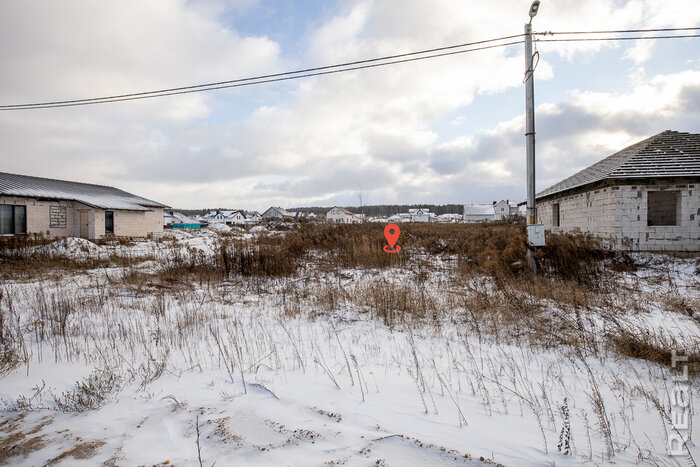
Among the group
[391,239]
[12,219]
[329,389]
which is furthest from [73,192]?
[329,389]

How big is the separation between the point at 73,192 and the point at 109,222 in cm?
342

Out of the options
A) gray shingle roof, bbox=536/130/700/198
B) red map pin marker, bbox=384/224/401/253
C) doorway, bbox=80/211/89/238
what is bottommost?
red map pin marker, bbox=384/224/401/253

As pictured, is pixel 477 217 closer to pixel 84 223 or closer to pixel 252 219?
pixel 252 219

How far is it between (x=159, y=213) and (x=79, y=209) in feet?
20.5

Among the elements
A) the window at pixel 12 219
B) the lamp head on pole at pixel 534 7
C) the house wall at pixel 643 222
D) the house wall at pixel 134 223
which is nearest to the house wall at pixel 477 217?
the house wall at pixel 643 222

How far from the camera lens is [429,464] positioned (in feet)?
6.13

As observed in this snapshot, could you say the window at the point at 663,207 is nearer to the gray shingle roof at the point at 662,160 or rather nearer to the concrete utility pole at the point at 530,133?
the gray shingle roof at the point at 662,160

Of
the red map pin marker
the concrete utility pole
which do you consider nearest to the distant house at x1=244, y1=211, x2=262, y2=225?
the red map pin marker

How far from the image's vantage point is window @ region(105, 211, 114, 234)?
2286 cm

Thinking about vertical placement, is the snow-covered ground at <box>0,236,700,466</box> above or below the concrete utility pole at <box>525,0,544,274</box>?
below

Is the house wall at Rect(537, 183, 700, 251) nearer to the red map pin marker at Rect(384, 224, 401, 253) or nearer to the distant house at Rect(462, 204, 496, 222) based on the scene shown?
A: the red map pin marker at Rect(384, 224, 401, 253)

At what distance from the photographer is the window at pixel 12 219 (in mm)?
17953

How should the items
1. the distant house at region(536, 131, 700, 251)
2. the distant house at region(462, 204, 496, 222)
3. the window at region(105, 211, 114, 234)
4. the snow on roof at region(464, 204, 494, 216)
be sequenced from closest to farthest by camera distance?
the distant house at region(536, 131, 700, 251), the window at region(105, 211, 114, 234), the distant house at region(462, 204, 496, 222), the snow on roof at region(464, 204, 494, 216)

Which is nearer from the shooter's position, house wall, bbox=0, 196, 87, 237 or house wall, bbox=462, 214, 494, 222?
house wall, bbox=0, 196, 87, 237
